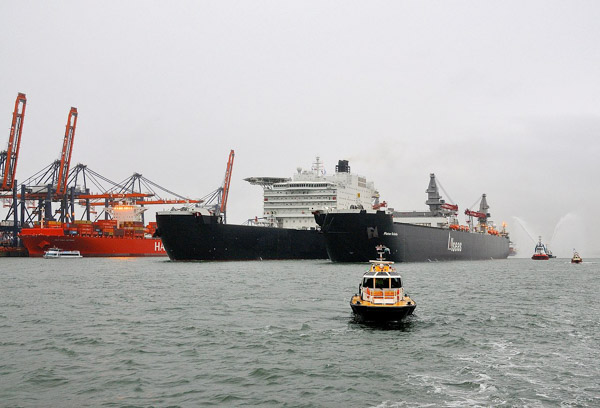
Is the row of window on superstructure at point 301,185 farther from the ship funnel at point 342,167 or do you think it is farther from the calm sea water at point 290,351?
the calm sea water at point 290,351

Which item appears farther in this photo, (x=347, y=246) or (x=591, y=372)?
(x=347, y=246)

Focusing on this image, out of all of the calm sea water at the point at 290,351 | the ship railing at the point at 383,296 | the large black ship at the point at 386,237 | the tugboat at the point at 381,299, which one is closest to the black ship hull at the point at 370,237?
the large black ship at the point at 386,237

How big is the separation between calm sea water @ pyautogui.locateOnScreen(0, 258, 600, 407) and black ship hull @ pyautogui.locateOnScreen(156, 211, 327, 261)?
4004 centimetres

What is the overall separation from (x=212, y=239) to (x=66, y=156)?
54.8 metres

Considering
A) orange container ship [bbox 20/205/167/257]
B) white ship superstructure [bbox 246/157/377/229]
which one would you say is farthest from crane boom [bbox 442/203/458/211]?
orange container ship [bbox 20/205/167/257]

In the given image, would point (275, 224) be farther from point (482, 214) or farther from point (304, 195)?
point (482, 214)

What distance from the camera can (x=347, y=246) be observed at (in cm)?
6988

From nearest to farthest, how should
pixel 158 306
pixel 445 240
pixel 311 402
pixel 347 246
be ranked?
pixel 311 402, pixel 158 306, pixel 347 246, pixel 445 240

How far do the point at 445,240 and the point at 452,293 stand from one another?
48.7 meters

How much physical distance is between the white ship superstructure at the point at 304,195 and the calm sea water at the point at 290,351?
55988 millimetres

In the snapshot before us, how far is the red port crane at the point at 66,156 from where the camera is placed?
120 metres

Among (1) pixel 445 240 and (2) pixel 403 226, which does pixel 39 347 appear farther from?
(1) pixel 445 240

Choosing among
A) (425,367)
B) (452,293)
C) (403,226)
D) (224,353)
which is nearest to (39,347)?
(224,353)

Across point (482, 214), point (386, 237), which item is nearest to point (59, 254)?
point (386, 237)
